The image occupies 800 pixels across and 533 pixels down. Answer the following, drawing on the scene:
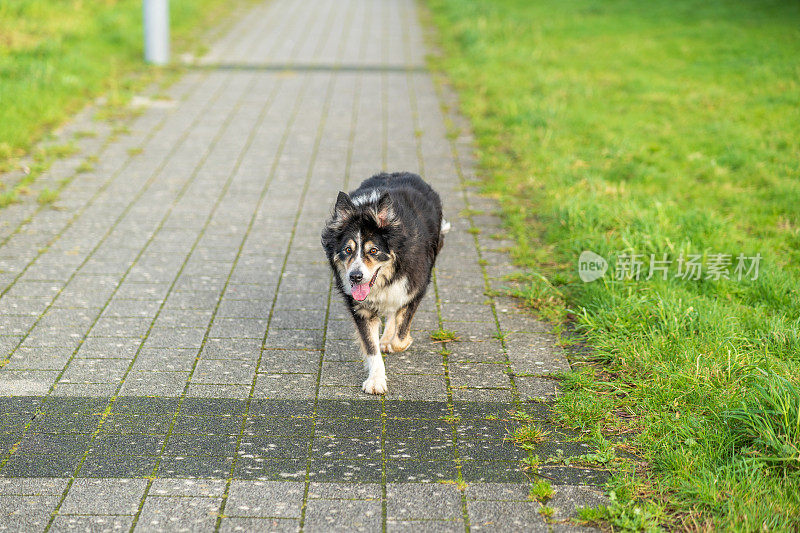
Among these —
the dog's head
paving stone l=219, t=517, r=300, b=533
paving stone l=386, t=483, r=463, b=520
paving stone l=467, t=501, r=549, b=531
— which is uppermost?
the dog's head

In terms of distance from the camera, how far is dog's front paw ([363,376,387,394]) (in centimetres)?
463

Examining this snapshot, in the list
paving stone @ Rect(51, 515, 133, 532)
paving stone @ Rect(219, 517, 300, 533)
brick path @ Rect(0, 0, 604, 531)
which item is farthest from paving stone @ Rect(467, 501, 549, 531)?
paving stone @ Rect(51, 515, 133, 532)

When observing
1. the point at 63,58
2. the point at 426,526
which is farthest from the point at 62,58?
the point at 426,526

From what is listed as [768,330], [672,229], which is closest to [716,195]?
[672,229]

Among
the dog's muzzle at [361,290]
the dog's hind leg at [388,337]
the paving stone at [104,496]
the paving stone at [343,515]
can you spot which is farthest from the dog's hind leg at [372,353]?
the paving stone at [104,496]

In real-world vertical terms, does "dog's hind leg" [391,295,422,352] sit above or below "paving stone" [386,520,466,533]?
above

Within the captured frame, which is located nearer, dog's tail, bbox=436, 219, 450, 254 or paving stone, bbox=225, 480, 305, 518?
paving stone, bbox=225, 480, 305, 518

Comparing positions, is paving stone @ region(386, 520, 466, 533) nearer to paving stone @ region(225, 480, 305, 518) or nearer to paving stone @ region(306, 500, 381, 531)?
paving stone @ region(306, 500, 381, 531)

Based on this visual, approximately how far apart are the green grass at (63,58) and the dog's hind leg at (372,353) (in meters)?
5.46

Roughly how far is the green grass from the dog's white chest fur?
5.53 meters

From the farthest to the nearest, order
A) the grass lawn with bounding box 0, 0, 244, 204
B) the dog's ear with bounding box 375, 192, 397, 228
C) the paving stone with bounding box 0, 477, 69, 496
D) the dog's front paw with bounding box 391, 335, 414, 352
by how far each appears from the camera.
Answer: the grass lawn with bounding box 0, 0, 244, 204 → the dog's front paw with bounding box 391, 335, 414, 352 → the dog's ear with bounding box 375, 192, 397, 228 → the paving stone with bounding box 0, 477, 69, 496

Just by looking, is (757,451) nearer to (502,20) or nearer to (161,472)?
(161,472)

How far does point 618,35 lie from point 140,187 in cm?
1148

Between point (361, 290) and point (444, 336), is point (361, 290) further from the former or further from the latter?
point (444, 336)
